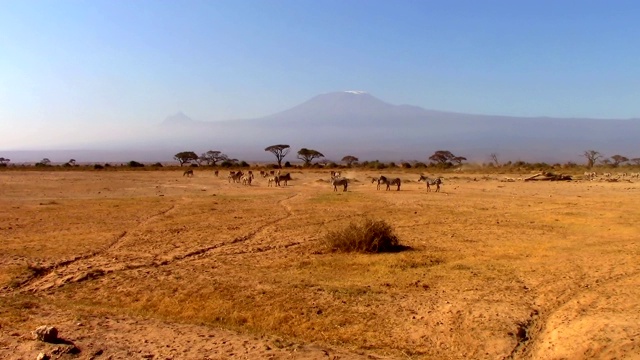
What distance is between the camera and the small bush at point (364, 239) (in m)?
14.1

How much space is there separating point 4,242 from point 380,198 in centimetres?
1819

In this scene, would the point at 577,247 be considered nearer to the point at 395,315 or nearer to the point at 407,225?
the point at 407,225

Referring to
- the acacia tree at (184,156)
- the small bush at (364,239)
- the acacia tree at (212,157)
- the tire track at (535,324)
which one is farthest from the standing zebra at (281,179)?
the acacia tree at (212,157)

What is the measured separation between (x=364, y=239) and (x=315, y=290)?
4133 mm

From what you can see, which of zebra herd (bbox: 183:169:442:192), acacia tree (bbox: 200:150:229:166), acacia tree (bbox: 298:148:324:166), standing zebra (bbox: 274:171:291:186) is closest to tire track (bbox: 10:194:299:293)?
zebra herd (bbox: 183:169:442:192)

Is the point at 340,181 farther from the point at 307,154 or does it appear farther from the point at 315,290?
the point at 307,154

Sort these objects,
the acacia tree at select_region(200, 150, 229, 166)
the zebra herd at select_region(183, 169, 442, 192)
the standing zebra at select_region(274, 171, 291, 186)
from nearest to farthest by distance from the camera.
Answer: the zebra herd at select_region(183, 169, 442, 192) < the standing zebra at select_region(274, 171, 291, 186) < the acacia tree at select_region(200, 150, 229, 166)

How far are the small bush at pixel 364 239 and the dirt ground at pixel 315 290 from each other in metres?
0.40

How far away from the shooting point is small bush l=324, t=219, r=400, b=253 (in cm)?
1415

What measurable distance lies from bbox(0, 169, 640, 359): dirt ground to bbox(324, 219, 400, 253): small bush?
403 millimetres

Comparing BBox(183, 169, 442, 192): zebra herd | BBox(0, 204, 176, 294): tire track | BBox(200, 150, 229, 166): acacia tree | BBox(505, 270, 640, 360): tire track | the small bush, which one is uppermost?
BBox(200, 150, 229, 166): acacia tree

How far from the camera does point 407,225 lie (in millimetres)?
18859

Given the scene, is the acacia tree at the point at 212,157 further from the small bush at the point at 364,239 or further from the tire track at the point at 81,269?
the small bush at the point at 364,239

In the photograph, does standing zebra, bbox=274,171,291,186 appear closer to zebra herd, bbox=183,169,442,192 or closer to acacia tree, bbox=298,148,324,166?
zebra herd, bbox=183,169,442,192
